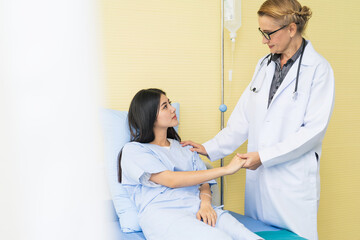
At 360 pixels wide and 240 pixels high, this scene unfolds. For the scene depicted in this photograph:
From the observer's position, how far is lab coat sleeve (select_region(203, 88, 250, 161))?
178 centimetres

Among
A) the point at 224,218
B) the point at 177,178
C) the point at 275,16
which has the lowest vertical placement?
the point at 224,218

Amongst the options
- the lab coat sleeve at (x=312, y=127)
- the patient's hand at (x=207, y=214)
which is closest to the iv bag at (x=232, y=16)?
the lab coat sleeve at (x=312, y=127)

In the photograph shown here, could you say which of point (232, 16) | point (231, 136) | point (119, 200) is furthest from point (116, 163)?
point (232, 16)

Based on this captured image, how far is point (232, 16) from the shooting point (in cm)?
194

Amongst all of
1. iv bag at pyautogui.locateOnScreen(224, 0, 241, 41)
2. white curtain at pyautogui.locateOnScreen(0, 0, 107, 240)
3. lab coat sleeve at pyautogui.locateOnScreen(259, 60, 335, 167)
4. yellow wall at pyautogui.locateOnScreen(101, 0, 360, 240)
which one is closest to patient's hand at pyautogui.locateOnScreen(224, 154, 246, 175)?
lab coat sleeve at pyautogui.locateOnScreen(259, 60, 335, 167)

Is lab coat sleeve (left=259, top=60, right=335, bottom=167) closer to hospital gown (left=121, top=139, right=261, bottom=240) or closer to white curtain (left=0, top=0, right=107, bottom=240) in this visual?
hospital gown (left=121, top=139, right=261, bottom=240)

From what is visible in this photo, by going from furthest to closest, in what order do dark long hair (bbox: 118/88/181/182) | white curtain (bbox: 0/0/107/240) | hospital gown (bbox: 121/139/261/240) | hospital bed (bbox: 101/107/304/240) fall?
dark long hair (bbox: 118/88/181/182)
hospital bed (bbox: 101/107/304/240)
hospital gown (bbox: 121/139/261/240)
white curtain (bbox: 0/0/107/240)

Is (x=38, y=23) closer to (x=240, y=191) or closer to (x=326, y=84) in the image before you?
(x=326, y=84)

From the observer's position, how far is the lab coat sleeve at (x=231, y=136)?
1.78 meters

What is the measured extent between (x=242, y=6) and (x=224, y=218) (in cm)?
139

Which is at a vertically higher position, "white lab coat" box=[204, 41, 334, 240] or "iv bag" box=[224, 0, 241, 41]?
"iv bag" box=[224, 0, 241, 41]

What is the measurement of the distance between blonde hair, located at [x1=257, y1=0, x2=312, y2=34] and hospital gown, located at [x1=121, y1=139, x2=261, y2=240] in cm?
80

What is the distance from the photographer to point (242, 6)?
207 centimetres

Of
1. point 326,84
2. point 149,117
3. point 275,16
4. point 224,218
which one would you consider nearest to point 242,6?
point 275,16
